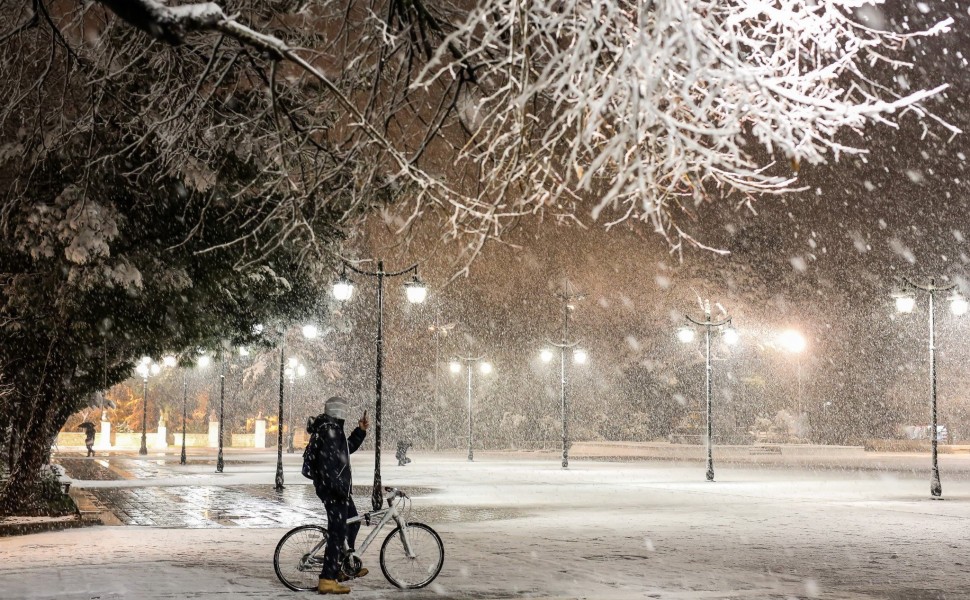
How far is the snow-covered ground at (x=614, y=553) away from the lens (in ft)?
34.5

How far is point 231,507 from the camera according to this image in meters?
21.8

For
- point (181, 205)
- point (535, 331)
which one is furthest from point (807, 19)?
point (535, 331)

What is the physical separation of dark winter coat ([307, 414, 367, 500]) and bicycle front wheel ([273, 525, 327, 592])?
2.18ft

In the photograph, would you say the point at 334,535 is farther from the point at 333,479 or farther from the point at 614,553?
the point at 614,553

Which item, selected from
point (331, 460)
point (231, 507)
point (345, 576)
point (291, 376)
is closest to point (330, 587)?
point (345, 576)

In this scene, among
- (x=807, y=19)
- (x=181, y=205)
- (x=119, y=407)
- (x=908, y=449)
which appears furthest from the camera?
(x=119, y=407)

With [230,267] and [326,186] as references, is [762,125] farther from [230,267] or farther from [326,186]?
[230,267]

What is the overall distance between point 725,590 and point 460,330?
67.9m

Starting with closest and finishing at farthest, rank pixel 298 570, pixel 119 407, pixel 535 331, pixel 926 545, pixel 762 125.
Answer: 1. pixel 762 125
2. pixel 298 570
3. pixel 926 545
4. pixel 535 331
5. pixel 119 407

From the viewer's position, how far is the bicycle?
10461 millimetres

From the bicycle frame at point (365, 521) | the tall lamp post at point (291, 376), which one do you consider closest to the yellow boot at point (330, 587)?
the bicycle frame at point (365, 521)

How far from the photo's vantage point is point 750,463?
46500 mm

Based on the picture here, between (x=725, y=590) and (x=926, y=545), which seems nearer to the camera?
(x=725, y=590)

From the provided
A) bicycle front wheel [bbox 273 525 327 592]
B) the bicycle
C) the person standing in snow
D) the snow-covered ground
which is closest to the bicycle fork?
the bicycle
